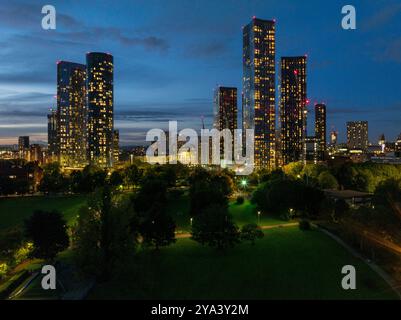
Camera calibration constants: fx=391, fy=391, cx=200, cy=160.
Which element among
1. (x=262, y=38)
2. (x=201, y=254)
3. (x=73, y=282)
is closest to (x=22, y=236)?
(x=73, y=282)

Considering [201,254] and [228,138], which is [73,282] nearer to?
[201,254]

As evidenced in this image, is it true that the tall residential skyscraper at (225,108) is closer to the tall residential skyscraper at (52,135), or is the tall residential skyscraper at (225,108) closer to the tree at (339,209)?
the tall residential skyscraper at (52,135)

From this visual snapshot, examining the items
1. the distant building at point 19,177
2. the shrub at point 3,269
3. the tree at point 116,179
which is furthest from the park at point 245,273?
the distant building at point 19,177

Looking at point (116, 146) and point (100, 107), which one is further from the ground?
point (100, 107)

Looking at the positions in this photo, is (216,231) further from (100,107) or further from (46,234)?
(100,107)

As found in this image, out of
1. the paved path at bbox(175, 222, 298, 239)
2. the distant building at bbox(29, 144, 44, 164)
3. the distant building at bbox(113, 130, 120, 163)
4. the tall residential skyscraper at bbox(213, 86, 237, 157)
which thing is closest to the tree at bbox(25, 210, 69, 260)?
the paved path at bbox(175, 222, 298, 239)

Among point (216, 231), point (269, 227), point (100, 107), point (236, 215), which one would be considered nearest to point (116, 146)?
point (100, 107)
